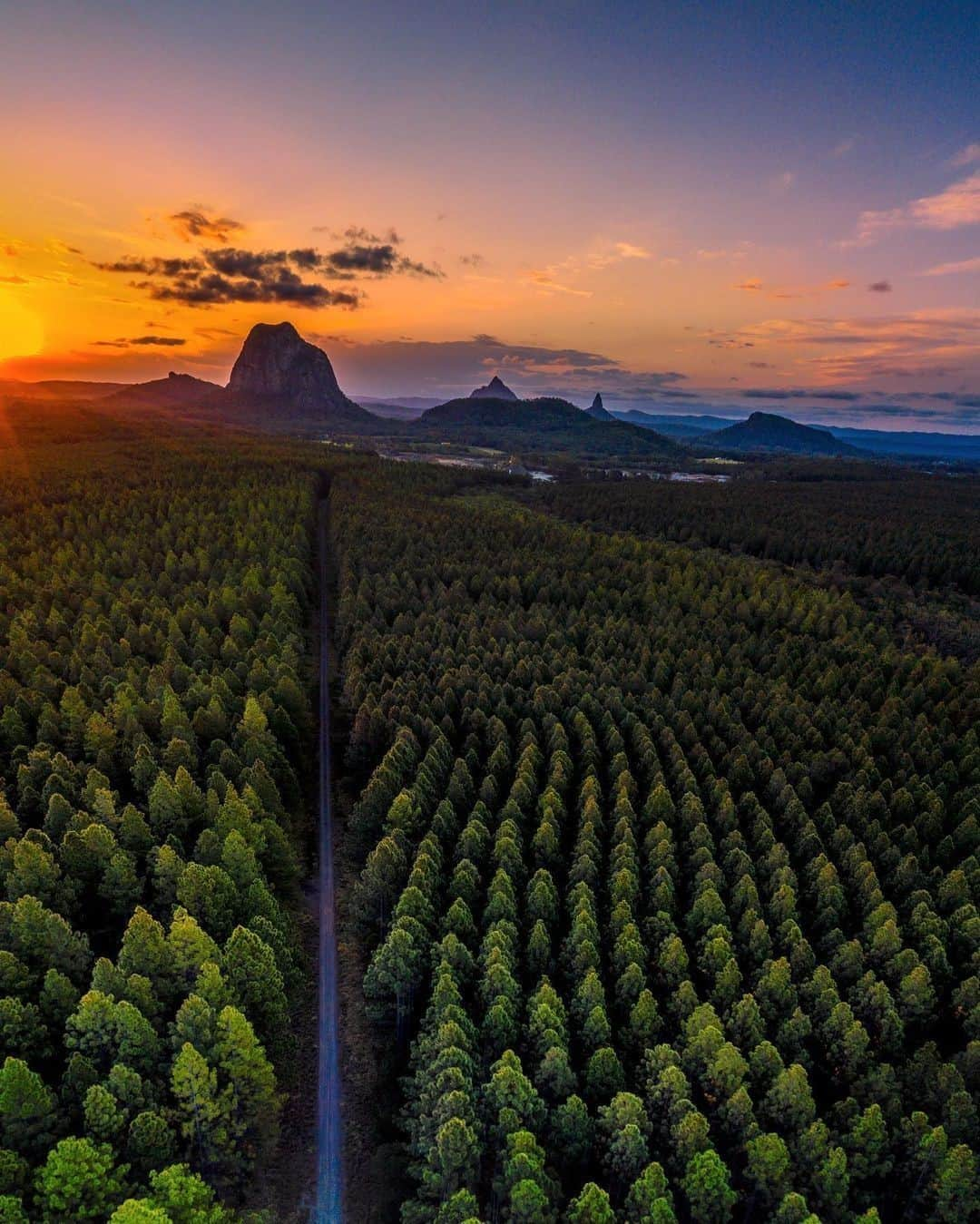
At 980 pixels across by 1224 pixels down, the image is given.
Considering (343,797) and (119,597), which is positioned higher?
(119,597)

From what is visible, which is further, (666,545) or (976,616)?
(666,545)

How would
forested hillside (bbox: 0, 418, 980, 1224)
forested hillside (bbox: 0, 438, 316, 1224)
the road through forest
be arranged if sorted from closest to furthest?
1. forested hillside (bbox: 0, 438, 316, 1224)
2. forested hillside (bbox: 0, 418, 980, 1224)
3. the road through forest

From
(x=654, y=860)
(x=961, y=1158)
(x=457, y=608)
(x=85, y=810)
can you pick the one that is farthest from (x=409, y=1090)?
(x=457, y=608)

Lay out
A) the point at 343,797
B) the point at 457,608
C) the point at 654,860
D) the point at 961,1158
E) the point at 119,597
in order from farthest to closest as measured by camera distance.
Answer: the point at 457,608, the point at 119,597, the point at 343,797, the point at 654,860, the point at 961,1158

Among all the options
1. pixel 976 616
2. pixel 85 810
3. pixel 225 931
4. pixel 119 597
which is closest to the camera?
pixel 225 931

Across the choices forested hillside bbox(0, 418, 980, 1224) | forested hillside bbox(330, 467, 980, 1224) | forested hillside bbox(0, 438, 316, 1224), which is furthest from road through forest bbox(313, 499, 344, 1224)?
forested hillside bbox(330, 467, 980, 1224)

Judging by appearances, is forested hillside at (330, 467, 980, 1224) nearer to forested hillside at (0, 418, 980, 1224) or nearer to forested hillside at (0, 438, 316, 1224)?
forested hillside at (0, 418, 980, 1224)

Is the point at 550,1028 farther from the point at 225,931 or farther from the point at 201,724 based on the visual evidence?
the point at 201,724
